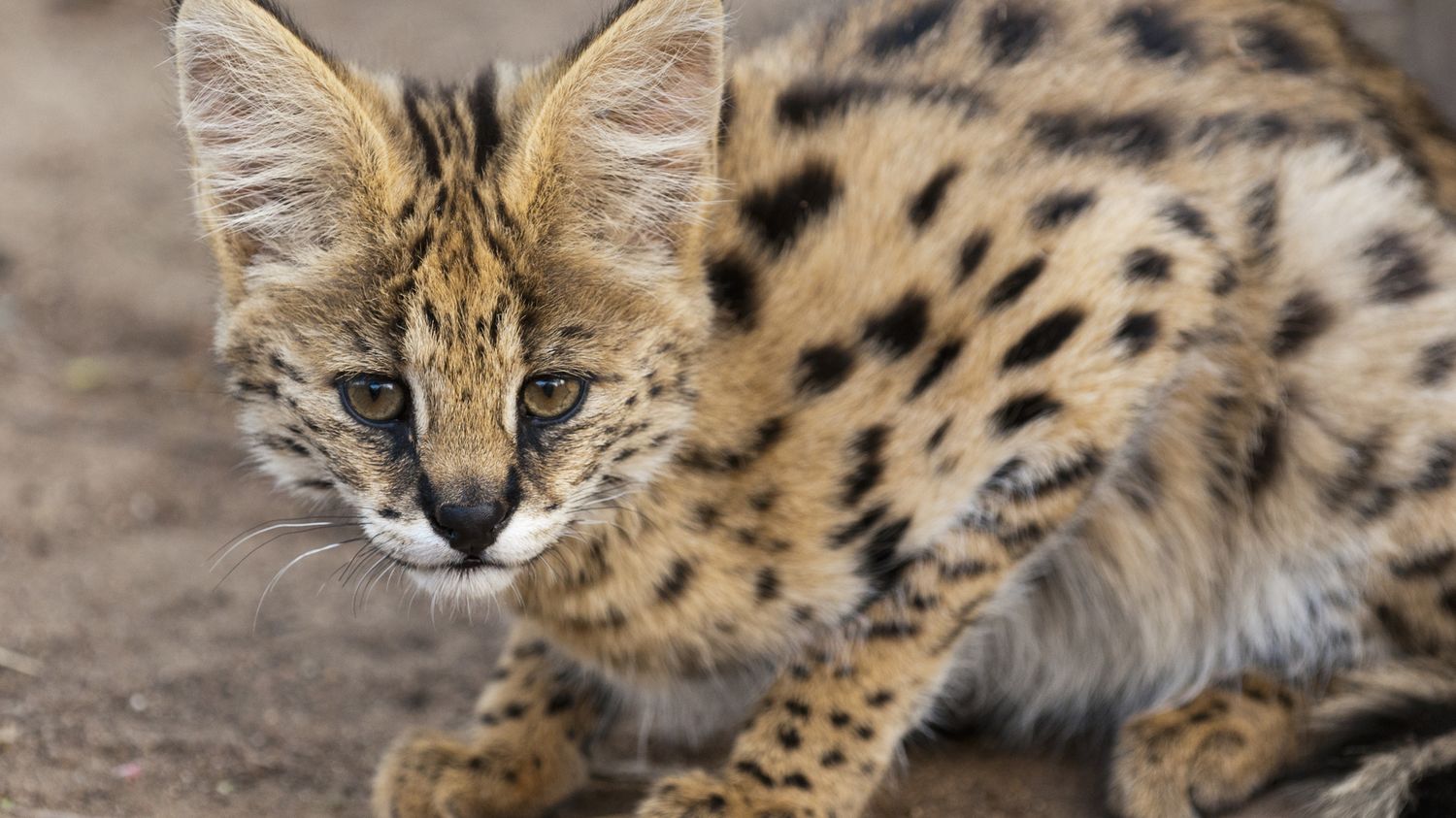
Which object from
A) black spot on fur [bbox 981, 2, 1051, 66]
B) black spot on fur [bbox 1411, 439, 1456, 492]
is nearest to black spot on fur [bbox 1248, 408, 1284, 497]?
black spot on fur [bbox 1411, 439, 1456, 492]

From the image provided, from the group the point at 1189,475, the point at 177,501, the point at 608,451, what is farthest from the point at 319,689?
the point at 1189,475

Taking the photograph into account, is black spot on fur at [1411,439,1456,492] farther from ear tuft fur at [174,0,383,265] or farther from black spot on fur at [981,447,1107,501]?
ear tuft fur at [174,0,383,265]

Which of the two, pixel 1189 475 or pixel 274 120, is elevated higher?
pixel 274 120

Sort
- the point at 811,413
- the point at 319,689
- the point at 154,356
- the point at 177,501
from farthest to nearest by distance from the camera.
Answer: the point at 154,356, the point at 177,501, the point at 319,689, the point at 811,413

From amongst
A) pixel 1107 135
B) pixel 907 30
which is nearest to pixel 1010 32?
pixel 907 30

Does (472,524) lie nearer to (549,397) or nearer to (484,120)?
(549,397)

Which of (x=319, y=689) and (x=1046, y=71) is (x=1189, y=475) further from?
(x=319, y=689)

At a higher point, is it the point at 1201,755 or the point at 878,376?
the point at 878,376
